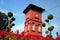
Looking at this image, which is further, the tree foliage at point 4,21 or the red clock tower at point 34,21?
the tree foliage at point 4,21

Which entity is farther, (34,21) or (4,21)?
(4,21)

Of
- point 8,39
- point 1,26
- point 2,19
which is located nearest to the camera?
point 8,39

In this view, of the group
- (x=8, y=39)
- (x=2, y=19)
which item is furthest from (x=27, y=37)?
(x=2, y=19)

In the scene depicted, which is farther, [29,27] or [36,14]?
[36,14]

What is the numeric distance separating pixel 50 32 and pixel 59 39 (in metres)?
22.0

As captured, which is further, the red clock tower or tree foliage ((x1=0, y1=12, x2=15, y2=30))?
tree foliage ((x1=0, y1=12, x2=15, y2=30))

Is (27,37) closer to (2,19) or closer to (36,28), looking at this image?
(36,28)

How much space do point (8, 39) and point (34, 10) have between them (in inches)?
674

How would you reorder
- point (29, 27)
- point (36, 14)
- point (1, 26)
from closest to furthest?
point (29, 27), point (36, 14), point (1, 26)

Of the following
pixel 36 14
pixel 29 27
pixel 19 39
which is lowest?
pixel 19 39

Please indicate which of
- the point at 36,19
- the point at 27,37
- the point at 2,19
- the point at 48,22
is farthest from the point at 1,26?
the point at 27,37

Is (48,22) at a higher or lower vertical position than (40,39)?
higher

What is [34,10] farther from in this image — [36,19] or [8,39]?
[8,39]

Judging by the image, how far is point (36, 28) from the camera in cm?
3092
